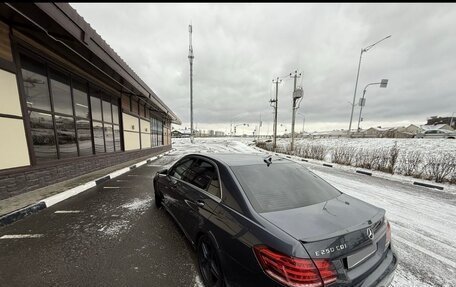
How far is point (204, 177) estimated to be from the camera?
9.68 ft

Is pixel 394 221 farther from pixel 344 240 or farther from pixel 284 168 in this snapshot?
pixel 344 240

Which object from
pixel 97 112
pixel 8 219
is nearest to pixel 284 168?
pixel 8 219

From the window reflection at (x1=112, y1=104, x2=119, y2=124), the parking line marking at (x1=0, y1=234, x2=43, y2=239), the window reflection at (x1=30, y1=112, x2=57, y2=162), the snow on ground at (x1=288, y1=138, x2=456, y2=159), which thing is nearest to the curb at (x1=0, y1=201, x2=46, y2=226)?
the parking line marking at (x1=0, y1=234, x2=43, y2=239)

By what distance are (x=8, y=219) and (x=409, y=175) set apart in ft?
46.4

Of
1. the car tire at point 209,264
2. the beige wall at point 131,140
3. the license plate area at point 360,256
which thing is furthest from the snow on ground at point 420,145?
the beige wall at point 131,140

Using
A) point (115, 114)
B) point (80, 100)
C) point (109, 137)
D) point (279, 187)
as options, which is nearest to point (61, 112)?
point (80, 100)

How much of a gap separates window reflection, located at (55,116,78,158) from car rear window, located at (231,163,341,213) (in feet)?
24.6

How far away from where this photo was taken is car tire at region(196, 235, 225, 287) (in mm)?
2201

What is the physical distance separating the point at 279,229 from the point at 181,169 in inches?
97.6

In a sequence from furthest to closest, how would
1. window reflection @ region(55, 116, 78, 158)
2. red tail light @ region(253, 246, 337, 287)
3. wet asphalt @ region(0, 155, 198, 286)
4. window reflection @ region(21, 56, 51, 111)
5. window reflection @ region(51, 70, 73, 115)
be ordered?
1. window reflection @ region(55, 116, 78, 158)
2. window reflection @ region(51, 70, 73, 115)
3. window reflection @ region(21, 56, 51, 111)
4. wet asphalt @ region(0, 155, 198, 286)
5. red tail light @ region(253, 246, 337, 287)

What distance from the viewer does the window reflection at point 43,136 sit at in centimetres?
590

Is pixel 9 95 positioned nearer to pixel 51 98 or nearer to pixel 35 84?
pixel 35 84

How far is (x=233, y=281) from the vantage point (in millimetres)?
1904

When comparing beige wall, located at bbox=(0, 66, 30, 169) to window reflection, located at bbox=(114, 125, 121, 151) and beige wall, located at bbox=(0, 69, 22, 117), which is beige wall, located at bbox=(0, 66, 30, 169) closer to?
beige wall, located at bbox=(0, 69, 22, 117)
